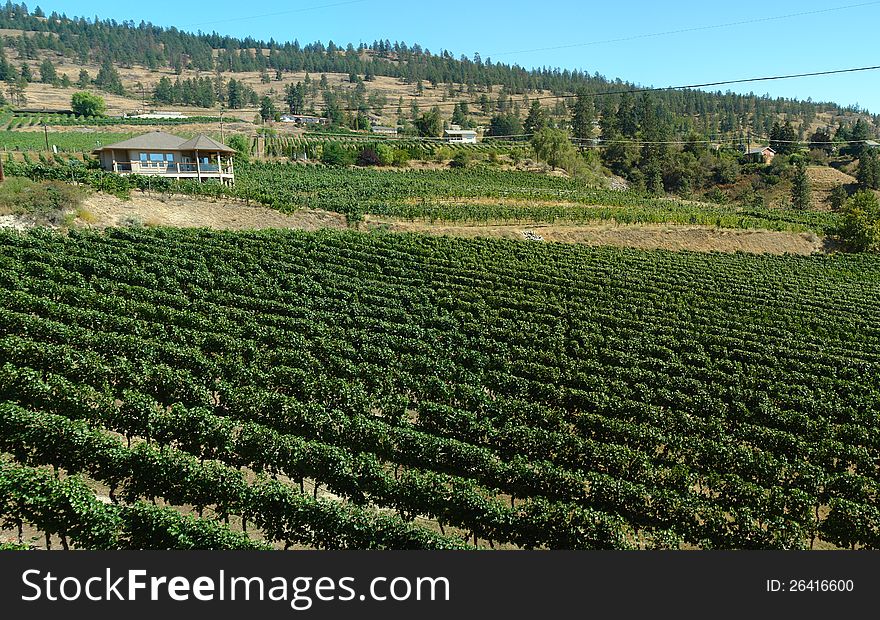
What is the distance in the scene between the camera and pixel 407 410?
77.5ft

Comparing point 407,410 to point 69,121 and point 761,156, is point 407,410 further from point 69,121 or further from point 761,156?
point 761,156

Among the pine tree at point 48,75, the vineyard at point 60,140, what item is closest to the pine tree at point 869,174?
the vineyard at point 60,140

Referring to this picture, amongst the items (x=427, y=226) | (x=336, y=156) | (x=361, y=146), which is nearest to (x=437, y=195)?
(x=427, y=226)

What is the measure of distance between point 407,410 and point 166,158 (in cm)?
4866

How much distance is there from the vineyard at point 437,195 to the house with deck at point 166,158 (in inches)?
114

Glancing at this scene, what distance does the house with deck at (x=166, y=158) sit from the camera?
58.2 meters

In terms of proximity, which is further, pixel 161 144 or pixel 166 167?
pixel 161 144

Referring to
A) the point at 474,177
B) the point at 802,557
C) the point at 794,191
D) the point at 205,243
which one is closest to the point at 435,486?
the point at 802,557

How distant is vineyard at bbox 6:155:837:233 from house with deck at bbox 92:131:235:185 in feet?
9.49

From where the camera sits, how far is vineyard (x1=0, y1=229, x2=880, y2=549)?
53.7 ft

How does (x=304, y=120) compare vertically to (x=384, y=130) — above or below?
above

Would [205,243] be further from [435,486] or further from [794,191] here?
[794,191]

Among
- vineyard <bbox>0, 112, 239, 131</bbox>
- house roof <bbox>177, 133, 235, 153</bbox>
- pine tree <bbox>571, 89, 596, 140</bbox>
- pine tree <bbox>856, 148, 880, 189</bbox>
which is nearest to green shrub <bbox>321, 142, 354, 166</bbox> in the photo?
house roof <bbox>177, 133, 235, 153</bbox>

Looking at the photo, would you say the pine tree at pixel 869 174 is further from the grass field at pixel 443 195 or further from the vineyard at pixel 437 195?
the grass field at pixel 443 195
